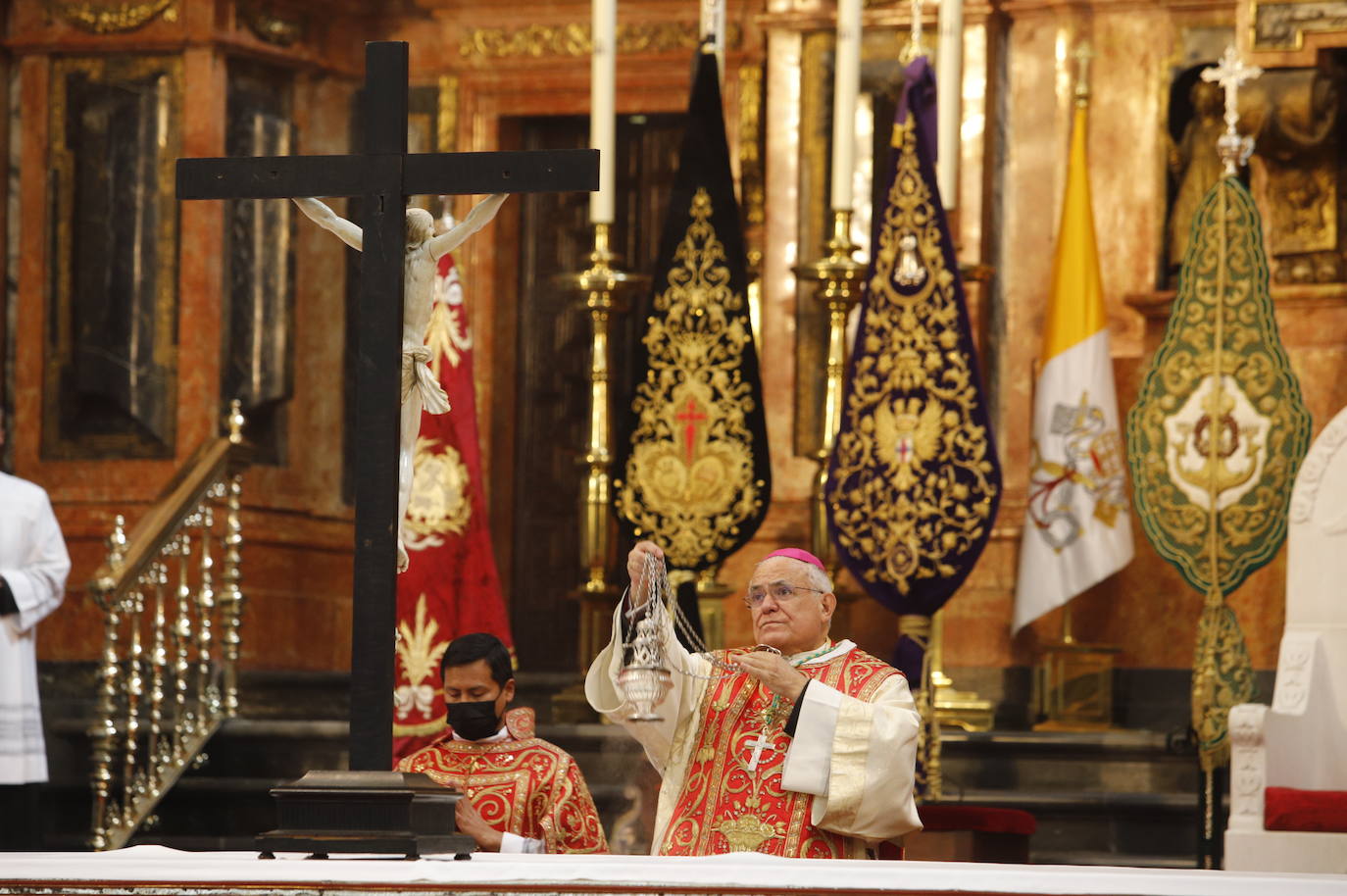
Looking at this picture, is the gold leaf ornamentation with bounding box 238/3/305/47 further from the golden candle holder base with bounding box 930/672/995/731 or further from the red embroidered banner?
the golden candle holder base with bounding box 930/672/995/731

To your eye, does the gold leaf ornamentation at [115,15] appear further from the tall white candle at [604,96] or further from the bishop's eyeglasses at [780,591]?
the bishop's eyeglasses at [780,591]

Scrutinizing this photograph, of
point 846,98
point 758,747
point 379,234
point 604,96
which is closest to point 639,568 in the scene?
point 758,747

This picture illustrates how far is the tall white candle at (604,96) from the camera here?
777 cm

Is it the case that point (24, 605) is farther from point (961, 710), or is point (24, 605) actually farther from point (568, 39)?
point (568, 39)

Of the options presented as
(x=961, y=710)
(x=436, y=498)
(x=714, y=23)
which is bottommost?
(x=961, y=710)

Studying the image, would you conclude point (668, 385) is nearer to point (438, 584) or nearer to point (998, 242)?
point (438, 584)

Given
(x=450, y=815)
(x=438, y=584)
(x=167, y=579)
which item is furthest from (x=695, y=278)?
(x=450, y=815)

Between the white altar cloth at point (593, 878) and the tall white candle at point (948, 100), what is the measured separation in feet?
14.1

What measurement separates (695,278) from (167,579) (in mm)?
2539

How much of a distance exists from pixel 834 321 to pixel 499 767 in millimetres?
2941

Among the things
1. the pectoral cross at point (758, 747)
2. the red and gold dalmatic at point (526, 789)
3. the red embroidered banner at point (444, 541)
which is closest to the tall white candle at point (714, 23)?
the red embroidered banner at point (444, 541)

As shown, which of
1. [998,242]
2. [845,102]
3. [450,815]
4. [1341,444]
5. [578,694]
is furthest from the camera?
[998,242]

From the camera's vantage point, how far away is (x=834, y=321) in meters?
8.07

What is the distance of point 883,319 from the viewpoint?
764 cm
